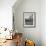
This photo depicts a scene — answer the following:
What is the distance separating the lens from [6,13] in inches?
174

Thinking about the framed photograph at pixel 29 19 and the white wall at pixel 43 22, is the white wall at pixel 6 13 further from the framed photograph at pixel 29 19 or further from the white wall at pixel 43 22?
the white wall at pixel 43 22

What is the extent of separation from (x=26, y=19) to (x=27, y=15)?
0.19 meters

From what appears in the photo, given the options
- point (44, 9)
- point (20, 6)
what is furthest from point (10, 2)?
point (44, 9)

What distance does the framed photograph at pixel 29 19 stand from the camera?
5414mm

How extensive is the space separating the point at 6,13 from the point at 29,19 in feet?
4.54

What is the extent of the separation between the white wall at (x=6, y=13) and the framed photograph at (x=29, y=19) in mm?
1122

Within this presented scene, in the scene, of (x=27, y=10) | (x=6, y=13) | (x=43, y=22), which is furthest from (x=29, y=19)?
(x=6, y=13)

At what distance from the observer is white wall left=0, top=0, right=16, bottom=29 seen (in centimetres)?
437

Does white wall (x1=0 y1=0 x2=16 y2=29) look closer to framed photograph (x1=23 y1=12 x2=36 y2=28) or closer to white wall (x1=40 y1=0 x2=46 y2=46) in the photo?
framed photograph (x1=23 y1=12 x2=36 y2=28)

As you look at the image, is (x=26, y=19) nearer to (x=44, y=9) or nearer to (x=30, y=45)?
(x=44, y=9)

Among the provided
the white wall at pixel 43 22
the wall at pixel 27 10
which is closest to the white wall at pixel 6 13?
the wall at pixel 27 10

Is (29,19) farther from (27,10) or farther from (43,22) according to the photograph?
(43,22)

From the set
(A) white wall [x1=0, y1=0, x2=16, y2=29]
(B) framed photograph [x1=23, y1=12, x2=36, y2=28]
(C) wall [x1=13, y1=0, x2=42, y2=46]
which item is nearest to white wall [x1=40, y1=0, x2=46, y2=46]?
(C) wall [x1=13, y1=0, x2=42, y2=46]

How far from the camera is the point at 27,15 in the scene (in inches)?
213
